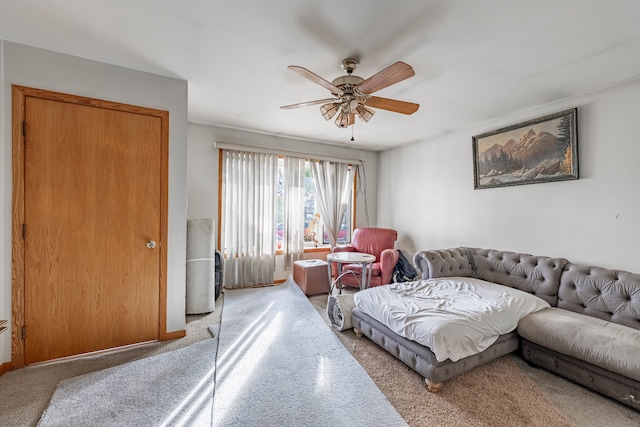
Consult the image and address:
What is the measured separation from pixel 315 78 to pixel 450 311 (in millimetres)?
2062

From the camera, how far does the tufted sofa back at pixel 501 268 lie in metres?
2.61

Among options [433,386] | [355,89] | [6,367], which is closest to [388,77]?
[355,89]

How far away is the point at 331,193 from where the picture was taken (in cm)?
473

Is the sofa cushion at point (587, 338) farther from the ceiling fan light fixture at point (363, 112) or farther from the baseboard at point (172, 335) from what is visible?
the baseboard at point (172, 335)

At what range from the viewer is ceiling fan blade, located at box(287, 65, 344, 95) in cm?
179

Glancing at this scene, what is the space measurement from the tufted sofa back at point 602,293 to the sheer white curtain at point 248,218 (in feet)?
11.7

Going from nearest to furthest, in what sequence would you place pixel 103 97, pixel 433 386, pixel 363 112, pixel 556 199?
pixel 433 386, pixel 103 97, pixel 363 112, pixel 556 199

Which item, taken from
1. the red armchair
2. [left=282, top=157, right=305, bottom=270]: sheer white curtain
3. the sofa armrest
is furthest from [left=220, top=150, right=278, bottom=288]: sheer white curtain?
the sofa armrest

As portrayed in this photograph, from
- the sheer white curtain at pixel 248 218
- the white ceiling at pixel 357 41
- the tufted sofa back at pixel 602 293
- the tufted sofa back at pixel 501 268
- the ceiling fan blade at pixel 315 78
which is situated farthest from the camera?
the sheer white curtain at pixel 248 218

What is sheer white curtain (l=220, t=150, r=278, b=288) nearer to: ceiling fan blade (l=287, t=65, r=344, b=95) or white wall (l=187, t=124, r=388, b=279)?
white wall (l=187, t=124, r=388, b=279)

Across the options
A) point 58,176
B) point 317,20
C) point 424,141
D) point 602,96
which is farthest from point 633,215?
point 58,176

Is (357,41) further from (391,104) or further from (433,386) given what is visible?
(433,386)

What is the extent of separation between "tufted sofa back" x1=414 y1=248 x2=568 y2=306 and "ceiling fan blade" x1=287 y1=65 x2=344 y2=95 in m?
2.22

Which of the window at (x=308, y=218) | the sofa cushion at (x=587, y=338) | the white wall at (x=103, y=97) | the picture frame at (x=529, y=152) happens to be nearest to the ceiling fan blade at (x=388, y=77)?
the white wall at (x=103, y=97)
